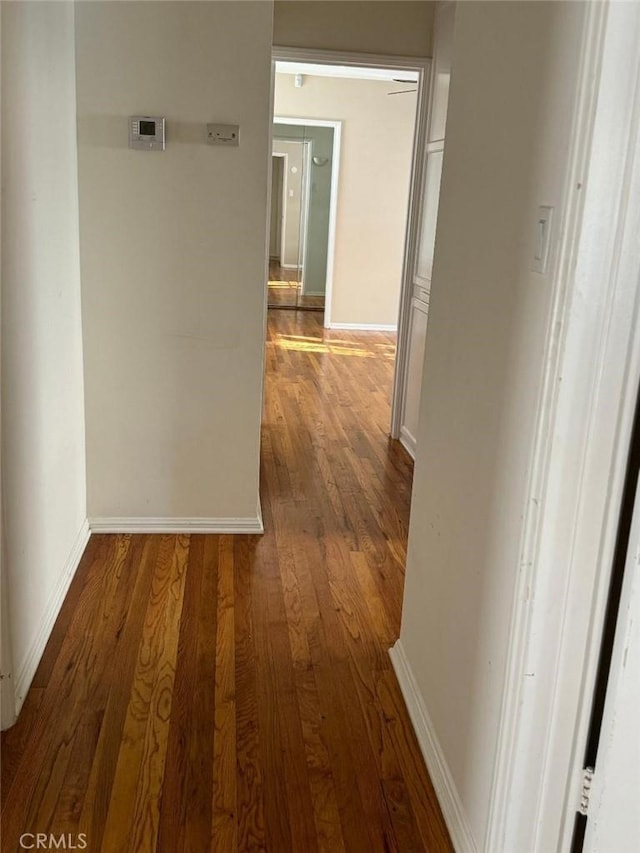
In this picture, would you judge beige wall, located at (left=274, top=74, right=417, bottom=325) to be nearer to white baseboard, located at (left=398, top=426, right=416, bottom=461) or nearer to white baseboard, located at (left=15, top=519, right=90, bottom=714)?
white baseboard, located at (left=398, top=426, right=416, bottom=461)

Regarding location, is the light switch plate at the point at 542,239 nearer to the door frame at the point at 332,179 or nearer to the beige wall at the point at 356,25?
the beige wall at the point at 356,25

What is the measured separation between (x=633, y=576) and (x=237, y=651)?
143 centimetres

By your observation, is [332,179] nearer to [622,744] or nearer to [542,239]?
[542,239]

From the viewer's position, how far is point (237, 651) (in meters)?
2.44

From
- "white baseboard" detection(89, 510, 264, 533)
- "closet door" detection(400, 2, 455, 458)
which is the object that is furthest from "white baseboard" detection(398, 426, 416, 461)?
"white baseboard" detection(89, 510, 264, 533)

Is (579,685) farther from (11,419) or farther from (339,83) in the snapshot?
(339,83)

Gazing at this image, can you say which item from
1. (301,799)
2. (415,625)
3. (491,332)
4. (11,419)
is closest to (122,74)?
(11,419)

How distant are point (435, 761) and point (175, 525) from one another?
1656 millimetres

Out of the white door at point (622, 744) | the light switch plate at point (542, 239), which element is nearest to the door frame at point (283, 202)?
the light switch plate at point (542, 239)

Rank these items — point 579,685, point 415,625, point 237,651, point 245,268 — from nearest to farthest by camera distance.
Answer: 1. point 579,685
2. point 415,625
3. point 237,651
4. point 245,268

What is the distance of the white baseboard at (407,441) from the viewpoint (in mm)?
4489

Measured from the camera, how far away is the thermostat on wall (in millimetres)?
2820

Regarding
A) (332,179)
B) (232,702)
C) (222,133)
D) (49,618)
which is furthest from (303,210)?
(232,702)

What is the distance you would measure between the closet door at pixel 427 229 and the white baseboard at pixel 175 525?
3.37 ft
